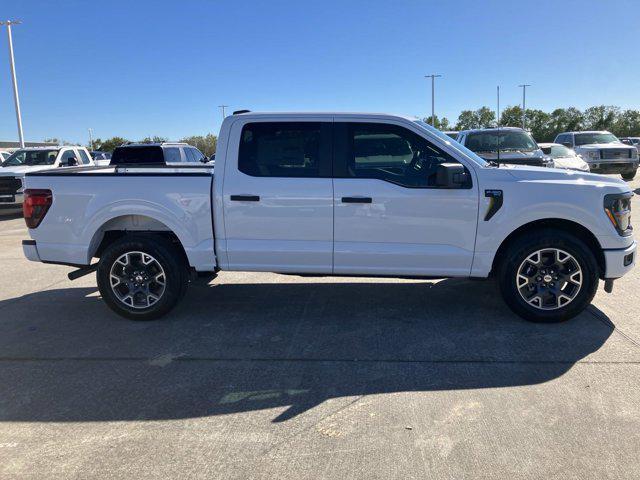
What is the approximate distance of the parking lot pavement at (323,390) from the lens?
2910 millimetres

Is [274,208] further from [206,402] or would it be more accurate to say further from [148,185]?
[206,402]

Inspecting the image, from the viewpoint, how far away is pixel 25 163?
612 inches

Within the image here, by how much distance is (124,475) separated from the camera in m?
2.80

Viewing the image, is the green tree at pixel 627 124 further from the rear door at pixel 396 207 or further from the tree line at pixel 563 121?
the rear door at pixel 396 207

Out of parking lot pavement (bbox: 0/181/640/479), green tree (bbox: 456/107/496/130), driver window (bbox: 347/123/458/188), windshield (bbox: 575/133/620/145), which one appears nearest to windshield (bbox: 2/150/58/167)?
parking lot pavement (bbox: 0/181/640/479)

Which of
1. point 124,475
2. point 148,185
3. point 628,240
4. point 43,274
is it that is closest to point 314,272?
point 148,185

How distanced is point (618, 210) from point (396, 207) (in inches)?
81.1

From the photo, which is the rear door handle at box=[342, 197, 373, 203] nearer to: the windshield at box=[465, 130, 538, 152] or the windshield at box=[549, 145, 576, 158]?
the windshield at box=[465, 130, 538, 152]

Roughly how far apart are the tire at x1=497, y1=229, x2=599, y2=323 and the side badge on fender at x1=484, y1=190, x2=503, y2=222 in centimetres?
40

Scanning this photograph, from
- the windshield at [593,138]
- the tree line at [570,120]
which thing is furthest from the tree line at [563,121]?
the windshield at [593,138]

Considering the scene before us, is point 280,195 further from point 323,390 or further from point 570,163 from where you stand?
point 570,163

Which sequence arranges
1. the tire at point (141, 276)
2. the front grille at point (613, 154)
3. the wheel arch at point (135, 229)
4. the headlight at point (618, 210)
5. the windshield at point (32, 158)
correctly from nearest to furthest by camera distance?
the headlight at point (618, 210)
the tire at point (141, 276)
the wheel arch at point (135, 229)
the windshield at point (32, 158)
the front grille at point (613, 154)

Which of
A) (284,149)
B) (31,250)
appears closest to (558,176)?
(284,149)

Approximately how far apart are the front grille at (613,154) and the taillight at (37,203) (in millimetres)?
18764
